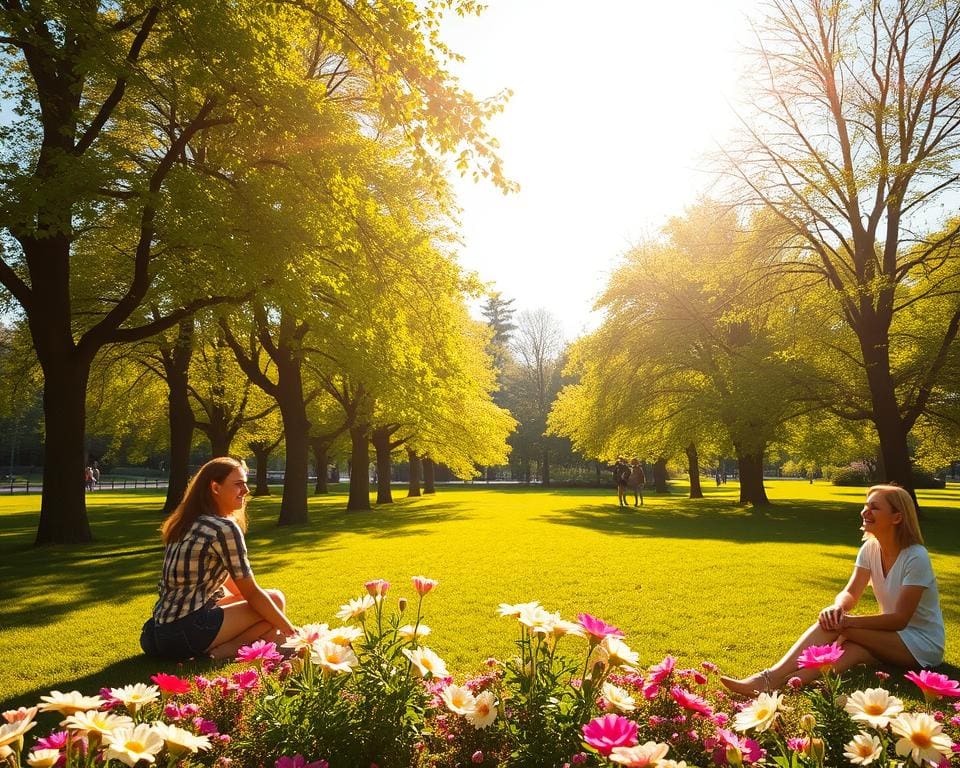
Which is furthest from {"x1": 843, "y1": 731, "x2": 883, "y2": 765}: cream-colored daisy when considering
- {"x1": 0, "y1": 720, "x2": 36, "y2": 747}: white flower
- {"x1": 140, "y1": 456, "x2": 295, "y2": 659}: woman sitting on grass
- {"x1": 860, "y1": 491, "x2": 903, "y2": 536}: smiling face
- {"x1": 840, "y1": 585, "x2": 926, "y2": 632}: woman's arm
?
{"x1": 140, "y1": 456, "x2": 295, "y2": 659}: woman sitting on grass

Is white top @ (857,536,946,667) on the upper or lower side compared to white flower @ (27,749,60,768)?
lower

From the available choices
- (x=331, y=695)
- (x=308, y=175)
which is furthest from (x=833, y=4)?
(x=331, y=695)

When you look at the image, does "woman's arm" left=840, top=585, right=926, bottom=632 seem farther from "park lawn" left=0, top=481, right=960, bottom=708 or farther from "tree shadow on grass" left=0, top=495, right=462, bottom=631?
"tree shadow on grass" left=0, top=495, right=462, bottom=631

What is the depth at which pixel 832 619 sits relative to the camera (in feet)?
15.3

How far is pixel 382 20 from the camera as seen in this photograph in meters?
8.07

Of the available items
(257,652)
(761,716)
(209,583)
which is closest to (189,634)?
(209,583)

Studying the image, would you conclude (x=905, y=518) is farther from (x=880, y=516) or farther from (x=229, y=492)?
(x=229, y=492)

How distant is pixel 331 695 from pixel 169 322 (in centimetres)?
1261

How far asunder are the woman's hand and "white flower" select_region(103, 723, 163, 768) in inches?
177

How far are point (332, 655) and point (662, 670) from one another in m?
1.75

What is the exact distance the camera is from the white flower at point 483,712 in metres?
2.71

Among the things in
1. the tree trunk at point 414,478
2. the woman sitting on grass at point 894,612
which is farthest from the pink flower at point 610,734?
the tree trunk at point 414,478

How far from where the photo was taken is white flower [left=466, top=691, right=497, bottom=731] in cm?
271

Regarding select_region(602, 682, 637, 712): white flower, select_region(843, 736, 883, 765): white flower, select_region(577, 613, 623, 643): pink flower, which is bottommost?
select_region(843, 736, 883, 765): white flower
